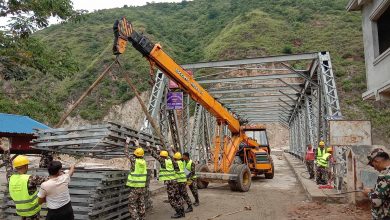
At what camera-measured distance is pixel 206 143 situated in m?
23.8

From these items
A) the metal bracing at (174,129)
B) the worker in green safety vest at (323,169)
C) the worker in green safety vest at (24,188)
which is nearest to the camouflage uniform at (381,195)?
the worker in green safety vest at (24,188)

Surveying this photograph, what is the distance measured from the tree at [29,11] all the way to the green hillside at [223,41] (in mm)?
15947

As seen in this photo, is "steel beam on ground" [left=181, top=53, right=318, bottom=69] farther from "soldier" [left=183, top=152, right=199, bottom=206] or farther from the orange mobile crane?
"soldier" [left=183, top=152, right=199, bottom=206]

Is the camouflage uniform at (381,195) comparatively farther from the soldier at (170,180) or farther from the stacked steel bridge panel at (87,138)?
the soldier at (170,180)

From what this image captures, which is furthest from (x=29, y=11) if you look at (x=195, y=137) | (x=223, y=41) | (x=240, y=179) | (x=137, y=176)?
(x=223, y=41)

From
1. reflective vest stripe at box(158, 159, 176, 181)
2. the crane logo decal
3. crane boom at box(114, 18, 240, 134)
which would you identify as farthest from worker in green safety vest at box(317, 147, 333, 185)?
reflective vest stripe at box(158, 159, 176, 181)

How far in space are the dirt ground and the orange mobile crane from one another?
0.77 meters

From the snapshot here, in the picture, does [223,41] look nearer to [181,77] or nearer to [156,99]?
[156,99]

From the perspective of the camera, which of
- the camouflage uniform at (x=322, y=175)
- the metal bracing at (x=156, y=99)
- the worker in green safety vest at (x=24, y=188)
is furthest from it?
the metal bracing at (x=156, y=99)

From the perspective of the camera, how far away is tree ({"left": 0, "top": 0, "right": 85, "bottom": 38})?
10555 mm

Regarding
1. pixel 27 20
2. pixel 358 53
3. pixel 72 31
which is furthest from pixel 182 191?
pixel 72 31

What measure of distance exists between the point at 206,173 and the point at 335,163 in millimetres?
4761

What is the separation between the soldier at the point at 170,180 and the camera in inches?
357

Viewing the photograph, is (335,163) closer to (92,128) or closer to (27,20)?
(92,128)
